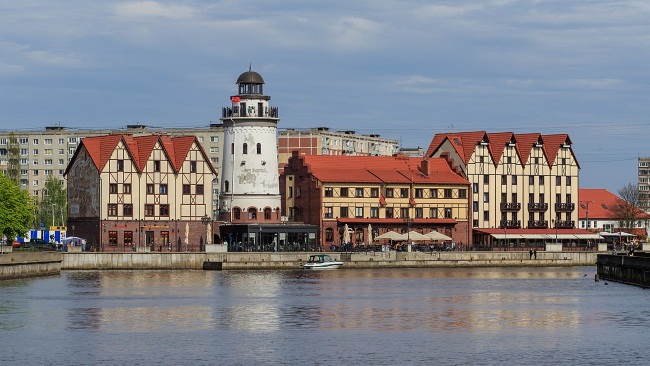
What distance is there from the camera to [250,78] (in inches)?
6289

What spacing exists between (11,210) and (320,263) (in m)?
33.4

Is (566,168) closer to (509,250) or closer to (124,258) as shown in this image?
(509,250)


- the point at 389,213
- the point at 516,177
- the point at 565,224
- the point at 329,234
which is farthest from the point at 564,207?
the point at 329,234

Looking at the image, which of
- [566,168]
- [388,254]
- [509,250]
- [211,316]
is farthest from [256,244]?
[211,316]

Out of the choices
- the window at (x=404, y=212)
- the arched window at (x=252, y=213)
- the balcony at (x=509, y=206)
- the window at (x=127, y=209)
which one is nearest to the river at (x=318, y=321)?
the window at (x=127, y=209)

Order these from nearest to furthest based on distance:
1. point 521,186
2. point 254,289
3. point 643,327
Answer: point 643,327
point 254,289
point 521,186

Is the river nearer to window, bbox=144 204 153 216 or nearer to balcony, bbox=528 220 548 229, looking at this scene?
window, bbox=144 204 153 216

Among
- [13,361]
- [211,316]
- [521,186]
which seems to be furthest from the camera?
[521,186]

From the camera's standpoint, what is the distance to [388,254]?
15362cm

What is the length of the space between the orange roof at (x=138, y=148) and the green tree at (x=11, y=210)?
10.5 m

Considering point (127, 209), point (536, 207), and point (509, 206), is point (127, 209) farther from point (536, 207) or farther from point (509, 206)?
point (536, 207)

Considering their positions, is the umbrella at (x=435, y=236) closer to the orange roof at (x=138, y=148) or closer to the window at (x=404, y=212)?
the window at (x=404, y=212)

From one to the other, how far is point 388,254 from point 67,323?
2940 inches

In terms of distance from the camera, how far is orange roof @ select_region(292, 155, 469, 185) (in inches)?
6545
